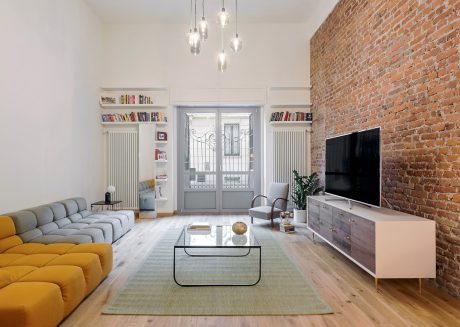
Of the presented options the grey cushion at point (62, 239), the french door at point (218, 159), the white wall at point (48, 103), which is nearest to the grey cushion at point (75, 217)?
the white wall at point (48, 103)

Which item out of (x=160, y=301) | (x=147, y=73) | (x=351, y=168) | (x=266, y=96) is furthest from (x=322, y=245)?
(x=147, y=73)

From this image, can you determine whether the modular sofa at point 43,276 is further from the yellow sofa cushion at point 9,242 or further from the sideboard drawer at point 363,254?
the sideboard drawer at point 363,254

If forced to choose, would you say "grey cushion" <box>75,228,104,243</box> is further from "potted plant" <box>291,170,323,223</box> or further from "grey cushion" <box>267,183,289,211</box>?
"potted plant" <box>291,170,323,223</box>

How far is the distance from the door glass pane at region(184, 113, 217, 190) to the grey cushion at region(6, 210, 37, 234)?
158 inches

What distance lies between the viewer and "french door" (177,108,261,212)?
7.58 metres

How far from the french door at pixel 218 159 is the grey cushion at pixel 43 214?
3551 mm

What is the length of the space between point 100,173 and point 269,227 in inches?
149

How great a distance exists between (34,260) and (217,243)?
1726 mm

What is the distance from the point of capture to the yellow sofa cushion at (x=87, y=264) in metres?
2.88

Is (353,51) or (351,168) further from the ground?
(353,51)

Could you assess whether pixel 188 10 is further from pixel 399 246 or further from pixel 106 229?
pixel 399 246

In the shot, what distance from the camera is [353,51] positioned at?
194 inches

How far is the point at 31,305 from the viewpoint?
2.09 metres

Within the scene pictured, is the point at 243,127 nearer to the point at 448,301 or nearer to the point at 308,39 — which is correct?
the point at 308,39
